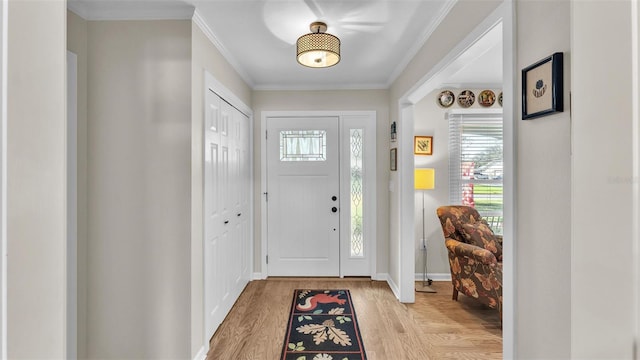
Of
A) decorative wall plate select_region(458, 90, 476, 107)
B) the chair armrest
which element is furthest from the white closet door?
decorative wall plate select_region(458, 90, 476, 107)

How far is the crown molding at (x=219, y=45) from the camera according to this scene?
2.19m

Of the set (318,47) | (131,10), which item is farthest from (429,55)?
(131,10)

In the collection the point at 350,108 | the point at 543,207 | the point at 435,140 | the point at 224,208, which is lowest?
the point at 224,208

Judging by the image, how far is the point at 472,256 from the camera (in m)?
2.92

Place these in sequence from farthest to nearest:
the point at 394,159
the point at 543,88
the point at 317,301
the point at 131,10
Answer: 1. the point at 394,159
2. the point at 317,301
3. the point at 131,10
4. the point at 543,88

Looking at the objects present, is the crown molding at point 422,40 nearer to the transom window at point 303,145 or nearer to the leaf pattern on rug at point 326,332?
the transom window at point 303,145

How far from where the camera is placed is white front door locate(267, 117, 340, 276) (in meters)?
4.00

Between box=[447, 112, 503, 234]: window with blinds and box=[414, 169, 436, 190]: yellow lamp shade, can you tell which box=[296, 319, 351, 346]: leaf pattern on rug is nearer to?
box=[414, 169, 436, 190]: yellow lamp shade

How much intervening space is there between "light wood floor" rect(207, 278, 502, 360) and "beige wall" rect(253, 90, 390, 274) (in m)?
0.65

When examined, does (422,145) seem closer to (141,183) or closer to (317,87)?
(317,87)

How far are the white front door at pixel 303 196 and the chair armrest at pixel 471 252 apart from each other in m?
1.40
